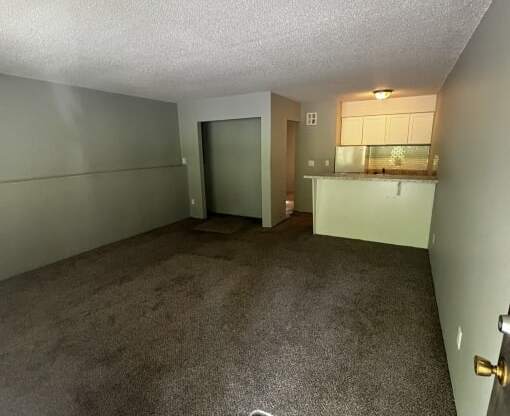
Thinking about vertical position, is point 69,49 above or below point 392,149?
above

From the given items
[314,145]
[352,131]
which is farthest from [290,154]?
[352,131]

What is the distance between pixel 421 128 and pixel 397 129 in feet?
1.31

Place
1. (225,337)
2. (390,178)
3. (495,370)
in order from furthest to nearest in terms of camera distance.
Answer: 1. (390,178)
2. (225,337)
3. (495,370)

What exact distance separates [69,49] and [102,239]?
2724mm

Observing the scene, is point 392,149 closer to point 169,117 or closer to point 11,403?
point 169,117

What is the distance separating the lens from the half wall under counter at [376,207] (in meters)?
3.82

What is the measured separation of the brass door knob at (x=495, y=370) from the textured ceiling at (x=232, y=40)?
1903mm

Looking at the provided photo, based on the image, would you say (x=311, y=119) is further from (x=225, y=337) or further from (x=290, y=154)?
(x=225, y=337)

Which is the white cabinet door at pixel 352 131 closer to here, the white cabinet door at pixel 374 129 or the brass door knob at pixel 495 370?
the white cabinet door at pixel 374 129

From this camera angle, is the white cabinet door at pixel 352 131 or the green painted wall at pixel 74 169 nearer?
the green painted wall at pixel 74 169

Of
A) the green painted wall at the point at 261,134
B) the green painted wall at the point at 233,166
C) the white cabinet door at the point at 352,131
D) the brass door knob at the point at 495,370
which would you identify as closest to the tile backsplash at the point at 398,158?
the white cabinet door at the point at 352,131

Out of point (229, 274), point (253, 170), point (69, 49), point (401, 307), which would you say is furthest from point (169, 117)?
point (401, 307)

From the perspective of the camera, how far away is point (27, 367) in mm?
1888

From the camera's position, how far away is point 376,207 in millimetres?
4113
